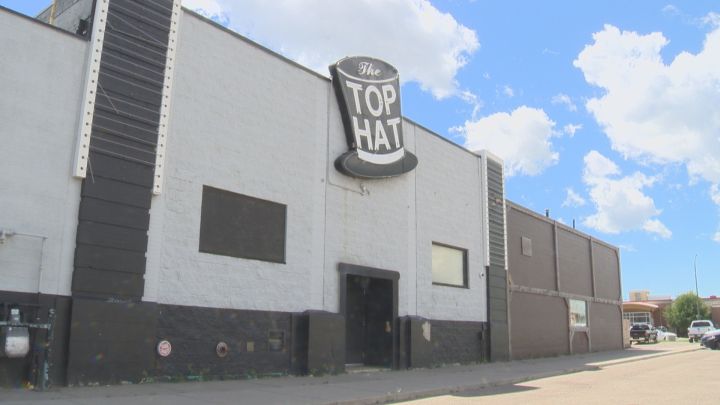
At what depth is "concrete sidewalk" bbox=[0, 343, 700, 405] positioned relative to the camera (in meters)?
9.59

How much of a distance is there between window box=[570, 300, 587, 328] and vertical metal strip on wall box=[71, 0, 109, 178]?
23.6 meters

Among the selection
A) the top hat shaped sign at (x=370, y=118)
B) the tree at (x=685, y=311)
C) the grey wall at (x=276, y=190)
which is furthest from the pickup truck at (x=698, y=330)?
the top hat shaped sign at (x=370, y=118)

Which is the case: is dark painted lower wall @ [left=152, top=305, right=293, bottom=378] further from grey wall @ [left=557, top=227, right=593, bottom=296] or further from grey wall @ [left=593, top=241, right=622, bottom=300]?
grey wall @ [left=593, top=241, right=622, bottom=300]

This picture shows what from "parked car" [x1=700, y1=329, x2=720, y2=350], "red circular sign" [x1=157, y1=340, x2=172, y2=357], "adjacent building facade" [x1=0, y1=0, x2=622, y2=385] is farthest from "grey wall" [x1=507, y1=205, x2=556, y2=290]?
"red circular sign" [x1=157, y1=340, x2=172, y2=357]

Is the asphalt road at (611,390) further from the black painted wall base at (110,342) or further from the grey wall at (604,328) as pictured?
the grey wall at (604,328)

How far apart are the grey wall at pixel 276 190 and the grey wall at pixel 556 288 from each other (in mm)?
5781

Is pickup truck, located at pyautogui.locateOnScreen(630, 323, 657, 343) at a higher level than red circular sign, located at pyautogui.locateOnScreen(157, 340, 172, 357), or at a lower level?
higher

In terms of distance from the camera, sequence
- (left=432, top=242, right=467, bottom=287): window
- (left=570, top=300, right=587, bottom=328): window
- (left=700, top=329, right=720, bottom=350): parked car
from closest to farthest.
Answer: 1. (left=432, top=242, right=467, bottom=287): window
2. (left=570, top=300, right=587, bottom=328): window
3. (left=700, top=329, right=720, bottom=350): parked car

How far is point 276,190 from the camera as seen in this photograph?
14.6 meters

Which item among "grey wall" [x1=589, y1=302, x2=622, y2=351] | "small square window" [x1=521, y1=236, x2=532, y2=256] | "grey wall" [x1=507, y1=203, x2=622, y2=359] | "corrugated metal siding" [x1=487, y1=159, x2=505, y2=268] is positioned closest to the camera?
"corrugated metal siding" [x1=487, y1=159, x2=505, y2=268]

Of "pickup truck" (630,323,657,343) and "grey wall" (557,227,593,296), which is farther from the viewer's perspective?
"pickup truck" (630,323,657,343)

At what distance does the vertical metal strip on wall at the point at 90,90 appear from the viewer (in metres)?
11.0

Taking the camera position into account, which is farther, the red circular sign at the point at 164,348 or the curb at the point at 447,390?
the red circular sign at the point at 164,348

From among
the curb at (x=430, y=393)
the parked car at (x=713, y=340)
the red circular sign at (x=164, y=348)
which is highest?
the parked car at (x=713, y=340)
